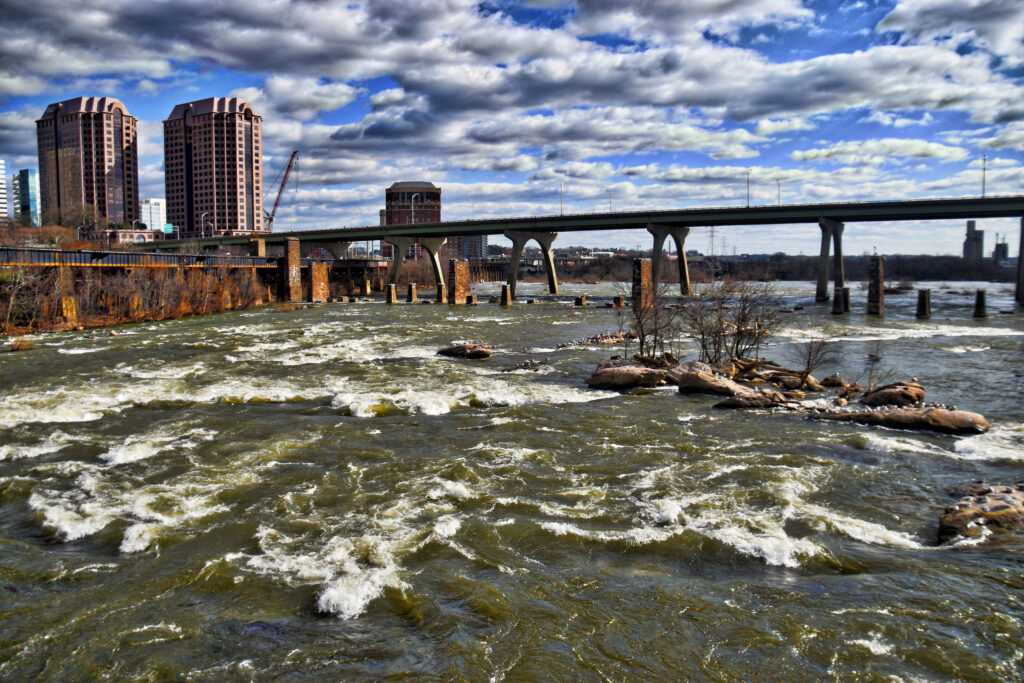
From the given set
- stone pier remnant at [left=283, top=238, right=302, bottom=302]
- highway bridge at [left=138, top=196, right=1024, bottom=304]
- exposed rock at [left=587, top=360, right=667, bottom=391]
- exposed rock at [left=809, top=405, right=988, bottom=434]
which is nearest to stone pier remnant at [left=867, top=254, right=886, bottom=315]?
highway bridge at [left=138, top=196, right=1024, bottom=304]

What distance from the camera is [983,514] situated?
42.6 ft

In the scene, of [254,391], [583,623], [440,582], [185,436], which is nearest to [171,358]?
[254,391]

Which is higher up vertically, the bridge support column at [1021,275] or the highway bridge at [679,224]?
the highway bridge at [679,224]

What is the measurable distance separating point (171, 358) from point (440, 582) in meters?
31.1

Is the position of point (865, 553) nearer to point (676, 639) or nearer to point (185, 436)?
point (676, 639)

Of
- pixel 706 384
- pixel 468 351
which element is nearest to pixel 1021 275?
pixel 706 384

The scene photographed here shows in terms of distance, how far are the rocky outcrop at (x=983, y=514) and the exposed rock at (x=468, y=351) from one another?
26.1 m

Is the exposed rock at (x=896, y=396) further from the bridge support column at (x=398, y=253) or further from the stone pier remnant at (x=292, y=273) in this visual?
the bridge support column at (x=398, y=253)

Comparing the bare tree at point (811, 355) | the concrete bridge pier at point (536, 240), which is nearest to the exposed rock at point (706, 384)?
the bare tree at point (811, 355)

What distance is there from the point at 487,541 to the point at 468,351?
2562 cm

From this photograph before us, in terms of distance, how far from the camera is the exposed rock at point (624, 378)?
27.9 metres

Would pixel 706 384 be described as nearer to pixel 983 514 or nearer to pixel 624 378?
pixel 624 378

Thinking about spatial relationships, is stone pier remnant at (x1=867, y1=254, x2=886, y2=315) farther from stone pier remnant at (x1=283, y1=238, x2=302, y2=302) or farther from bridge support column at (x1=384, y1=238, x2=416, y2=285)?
bridge support column at (x1=384, y1=238, x2=416, y2=285)

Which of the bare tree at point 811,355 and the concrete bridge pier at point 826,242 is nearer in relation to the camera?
the bare tree at point 811,355
